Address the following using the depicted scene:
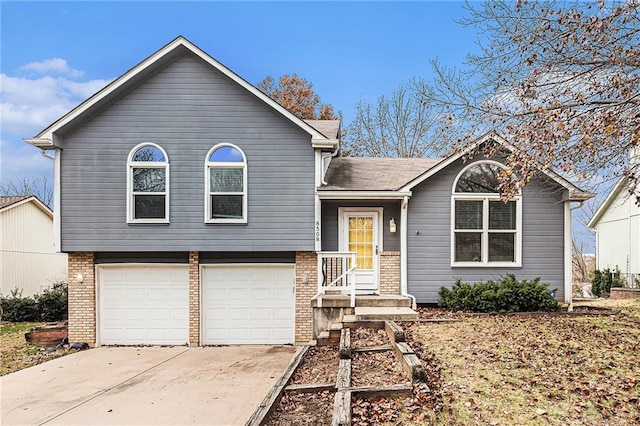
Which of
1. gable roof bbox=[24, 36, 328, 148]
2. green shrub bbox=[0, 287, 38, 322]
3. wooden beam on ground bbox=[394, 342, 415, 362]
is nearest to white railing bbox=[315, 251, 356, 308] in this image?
gable roof bbox=[24, 36, 328, 148]

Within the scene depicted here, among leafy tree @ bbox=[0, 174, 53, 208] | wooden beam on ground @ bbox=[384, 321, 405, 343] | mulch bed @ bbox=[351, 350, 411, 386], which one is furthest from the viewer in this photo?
leafy tree @ bbox=[0, 174, 53, 208]

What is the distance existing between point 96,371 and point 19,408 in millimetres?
2176

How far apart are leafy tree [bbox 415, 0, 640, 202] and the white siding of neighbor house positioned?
43.6 feet

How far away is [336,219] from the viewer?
11852mm

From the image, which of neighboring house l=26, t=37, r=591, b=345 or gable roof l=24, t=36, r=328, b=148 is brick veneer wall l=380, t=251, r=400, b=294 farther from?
gable roof l=24, t=36, r=328, b=148

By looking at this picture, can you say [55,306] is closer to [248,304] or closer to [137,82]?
[248,304]

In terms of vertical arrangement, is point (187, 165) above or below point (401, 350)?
above

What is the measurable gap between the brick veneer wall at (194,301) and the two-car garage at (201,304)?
156 millimetres

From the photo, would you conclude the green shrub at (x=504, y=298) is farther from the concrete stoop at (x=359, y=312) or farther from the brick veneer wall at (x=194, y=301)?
the brick veneer wall at (x=194, y=301)

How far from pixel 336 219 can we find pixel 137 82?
239 inches

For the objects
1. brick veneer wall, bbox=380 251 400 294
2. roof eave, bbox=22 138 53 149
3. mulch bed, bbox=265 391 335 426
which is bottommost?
mulch bed, bbox=265 391 335 426

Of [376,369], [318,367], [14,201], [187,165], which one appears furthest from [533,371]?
[14,201]

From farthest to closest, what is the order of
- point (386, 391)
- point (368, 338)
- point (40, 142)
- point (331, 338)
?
point (40, 142) < point (331, 338) < point (368, 338) < point (386, 391)

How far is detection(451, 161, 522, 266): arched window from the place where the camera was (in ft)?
36.8
